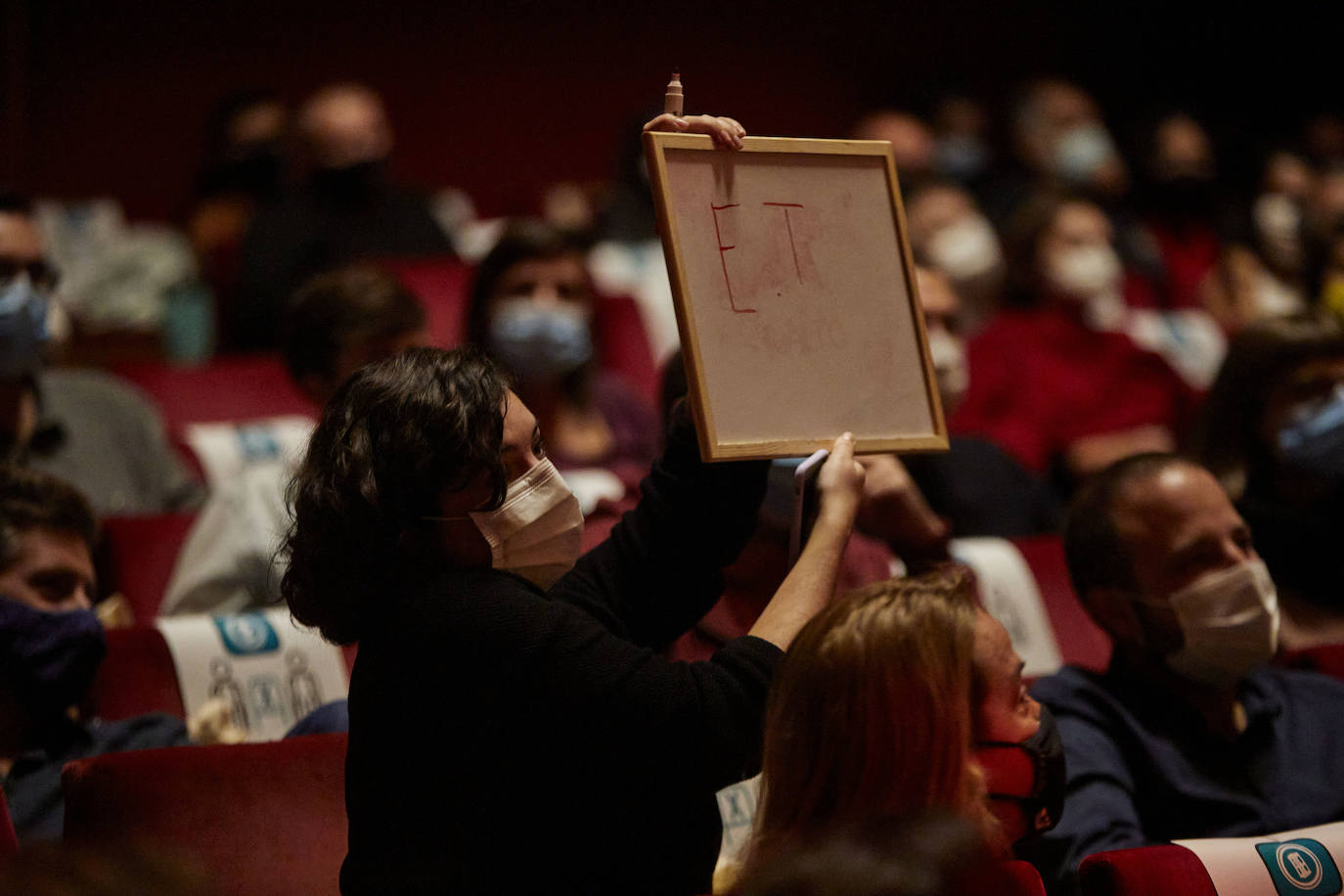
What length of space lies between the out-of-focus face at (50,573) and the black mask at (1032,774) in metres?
1.21

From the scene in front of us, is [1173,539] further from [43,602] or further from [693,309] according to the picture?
[43,602]

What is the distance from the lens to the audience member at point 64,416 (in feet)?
8.76

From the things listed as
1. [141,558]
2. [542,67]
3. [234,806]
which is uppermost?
[542,67]

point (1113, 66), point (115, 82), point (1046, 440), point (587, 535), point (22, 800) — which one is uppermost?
point (115, 82)

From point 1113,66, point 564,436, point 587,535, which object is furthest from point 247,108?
point 1113,66

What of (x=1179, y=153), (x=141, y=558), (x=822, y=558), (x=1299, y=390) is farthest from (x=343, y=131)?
(x=1179, y=153)

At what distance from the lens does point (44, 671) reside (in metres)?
1.81

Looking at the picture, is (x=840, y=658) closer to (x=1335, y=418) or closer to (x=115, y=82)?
(x=1335, y=418)

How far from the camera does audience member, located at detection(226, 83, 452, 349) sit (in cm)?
373

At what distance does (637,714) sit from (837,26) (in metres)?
5.78

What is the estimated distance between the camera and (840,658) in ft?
4.01

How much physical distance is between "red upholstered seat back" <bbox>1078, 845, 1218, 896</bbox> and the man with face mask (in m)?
0.34

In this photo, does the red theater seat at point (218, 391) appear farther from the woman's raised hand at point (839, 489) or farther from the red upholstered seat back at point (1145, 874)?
the red upholstered seat back at point (1145, 874)

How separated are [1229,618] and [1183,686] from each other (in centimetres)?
14
